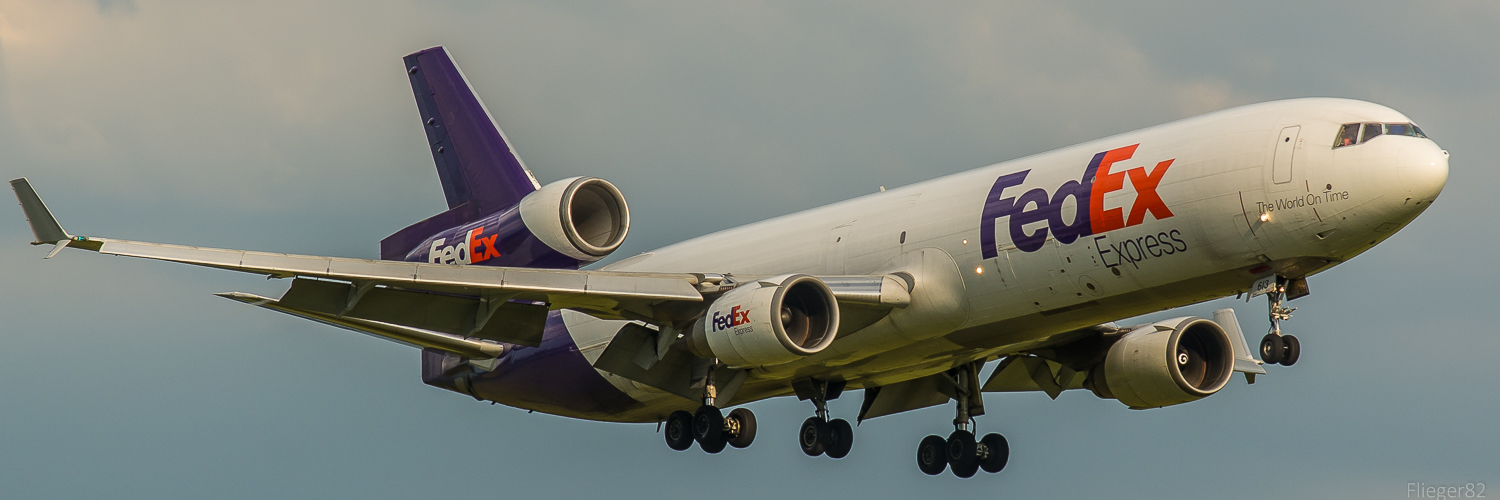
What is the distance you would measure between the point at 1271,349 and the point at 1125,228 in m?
3.06

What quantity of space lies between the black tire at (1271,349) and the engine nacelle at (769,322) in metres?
7.30

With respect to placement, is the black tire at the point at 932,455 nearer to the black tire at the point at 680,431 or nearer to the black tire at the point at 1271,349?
the black tire at the point at 680,431

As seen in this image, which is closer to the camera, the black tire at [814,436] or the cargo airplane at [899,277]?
the cargo airplane at [899,277]

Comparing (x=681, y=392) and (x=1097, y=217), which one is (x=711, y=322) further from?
(x=1097, y=217)

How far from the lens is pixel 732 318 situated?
96.3 feet

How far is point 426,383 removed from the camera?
39.1 metres

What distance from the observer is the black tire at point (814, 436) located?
3434cm

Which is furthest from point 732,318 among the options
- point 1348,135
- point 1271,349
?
point 1348,135

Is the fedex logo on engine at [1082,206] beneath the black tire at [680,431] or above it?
above

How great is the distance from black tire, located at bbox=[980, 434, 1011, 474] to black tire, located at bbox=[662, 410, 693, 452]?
21.8ft

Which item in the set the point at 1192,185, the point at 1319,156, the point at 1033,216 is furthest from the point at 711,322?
the point at 1319,156

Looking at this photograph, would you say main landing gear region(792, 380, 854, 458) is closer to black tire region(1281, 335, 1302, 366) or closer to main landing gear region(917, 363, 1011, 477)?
main landing gear region(917, 363, 1011, 477)

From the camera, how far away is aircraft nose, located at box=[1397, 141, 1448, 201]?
25422 millimetres

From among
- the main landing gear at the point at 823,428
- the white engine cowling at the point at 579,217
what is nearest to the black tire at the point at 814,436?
the main landing gear at the point at 823,428
